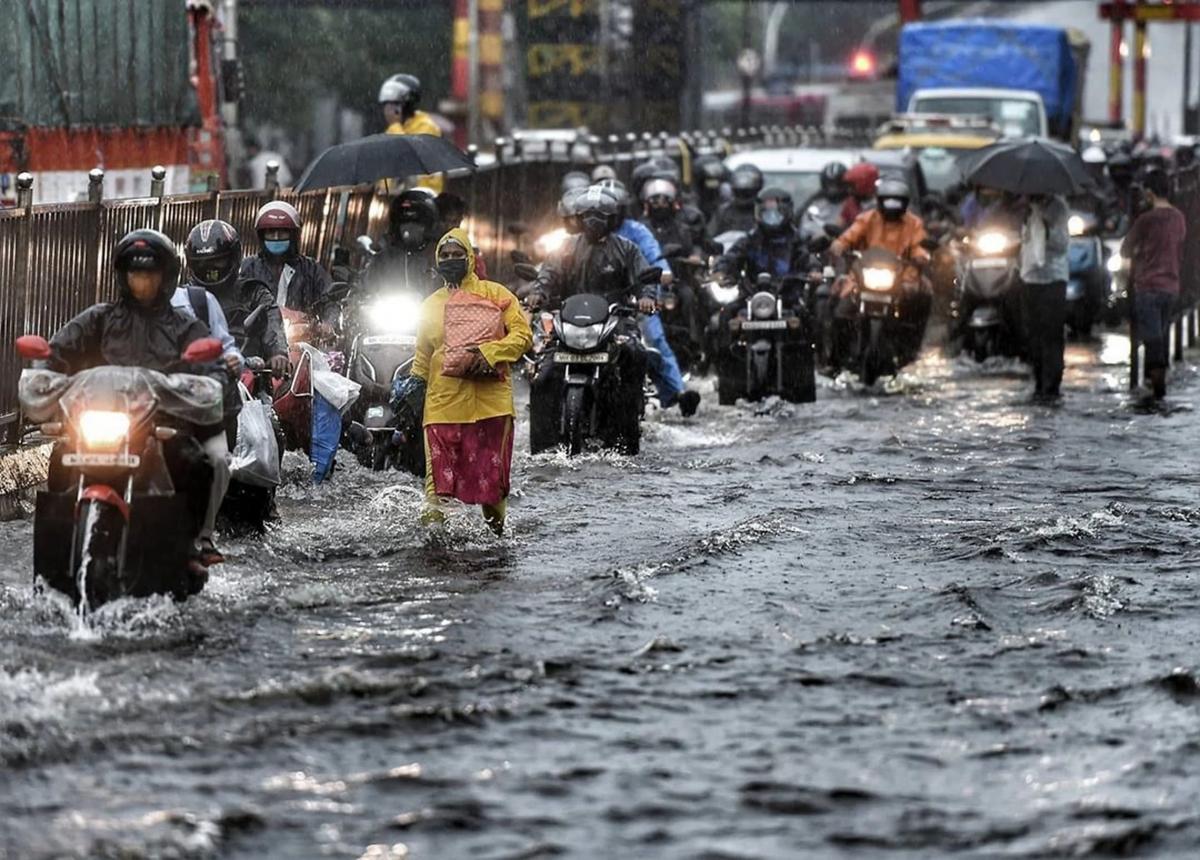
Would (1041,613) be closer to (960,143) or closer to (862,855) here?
(862,855)

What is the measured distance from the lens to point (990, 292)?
800 inches

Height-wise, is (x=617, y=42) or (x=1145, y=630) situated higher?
(x=617, y=42)

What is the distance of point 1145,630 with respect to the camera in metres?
9.37

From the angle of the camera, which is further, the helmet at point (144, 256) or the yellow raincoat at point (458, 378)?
the yellow raincoat at point (458, 378)

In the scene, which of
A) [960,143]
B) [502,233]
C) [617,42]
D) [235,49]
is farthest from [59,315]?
[617,42]

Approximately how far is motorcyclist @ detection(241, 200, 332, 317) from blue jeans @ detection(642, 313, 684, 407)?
3.58 metres

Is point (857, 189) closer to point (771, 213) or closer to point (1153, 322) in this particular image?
point (771, 213)

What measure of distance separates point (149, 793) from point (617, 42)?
45.8m

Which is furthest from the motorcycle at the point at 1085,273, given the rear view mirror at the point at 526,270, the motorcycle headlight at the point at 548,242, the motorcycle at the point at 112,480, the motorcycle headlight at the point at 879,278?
the motorcycle at the point at 112,480

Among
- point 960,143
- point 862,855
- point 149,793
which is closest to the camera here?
point 862,855

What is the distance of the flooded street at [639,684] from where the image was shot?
262 inches

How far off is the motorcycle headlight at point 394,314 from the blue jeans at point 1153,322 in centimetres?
638

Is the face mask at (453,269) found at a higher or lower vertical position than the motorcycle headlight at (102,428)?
higher

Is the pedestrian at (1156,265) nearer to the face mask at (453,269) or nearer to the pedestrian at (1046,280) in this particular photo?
the pedestrian at (1046,280)
